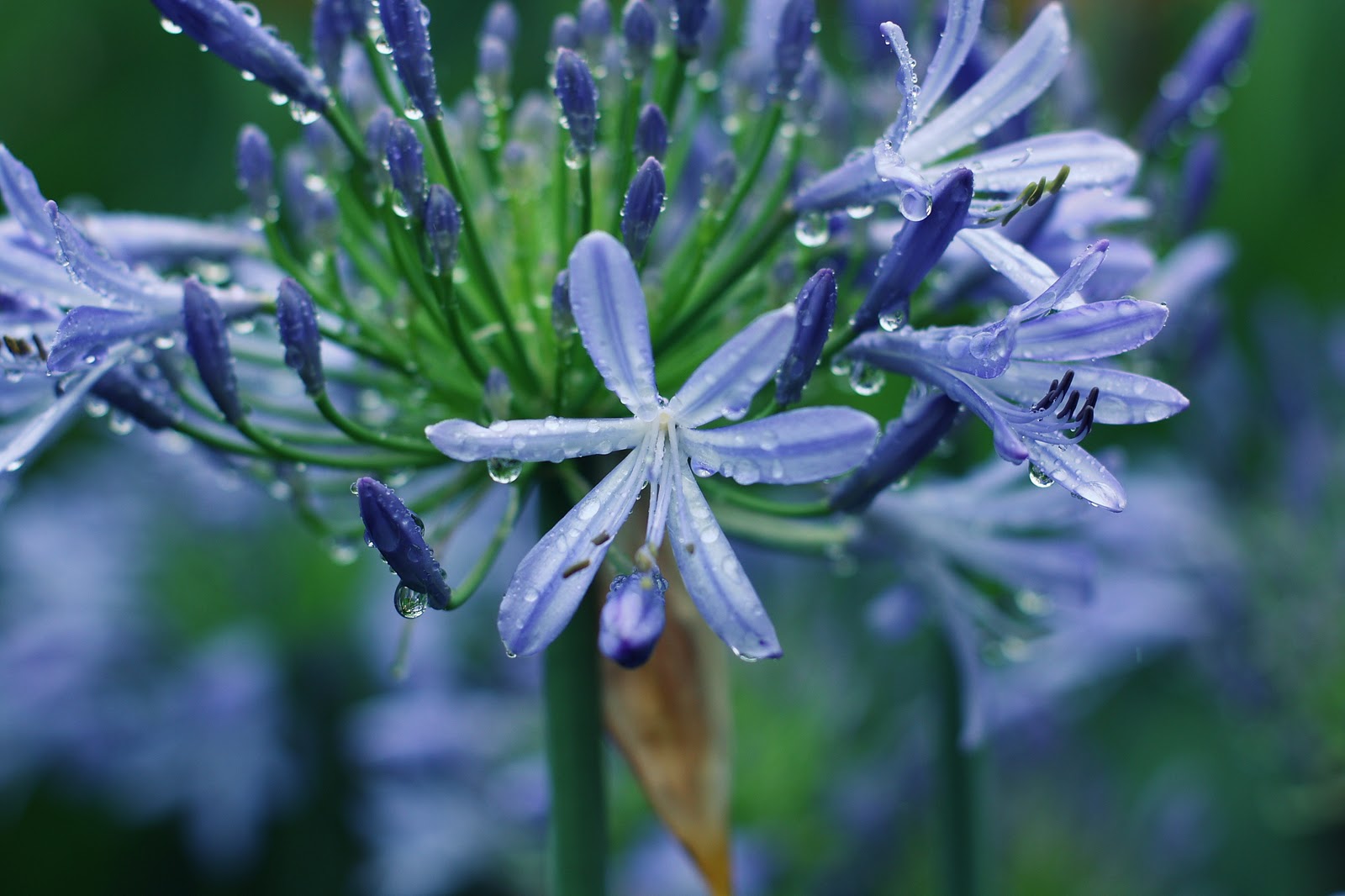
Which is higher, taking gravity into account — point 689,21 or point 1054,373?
point 689,21

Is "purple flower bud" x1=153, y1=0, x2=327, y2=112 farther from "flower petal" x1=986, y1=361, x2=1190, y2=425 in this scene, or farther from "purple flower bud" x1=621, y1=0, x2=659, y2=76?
"flower petal" x1=986, y1=361, x2=1190, y2=425

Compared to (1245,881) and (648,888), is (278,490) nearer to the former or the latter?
(648,888)

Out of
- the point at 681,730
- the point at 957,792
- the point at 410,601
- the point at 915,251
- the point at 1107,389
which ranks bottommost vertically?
the point at 957,792

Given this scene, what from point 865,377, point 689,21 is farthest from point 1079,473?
point 689,21

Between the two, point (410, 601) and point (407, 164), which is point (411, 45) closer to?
point (407, 164)

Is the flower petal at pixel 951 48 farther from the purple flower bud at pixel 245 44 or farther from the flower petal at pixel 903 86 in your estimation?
the purple flower bud at pixel 245 44

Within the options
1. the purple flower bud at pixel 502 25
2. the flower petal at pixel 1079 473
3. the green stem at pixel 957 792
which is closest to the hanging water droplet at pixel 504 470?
Result: the flower petal at pixel 1079 473
